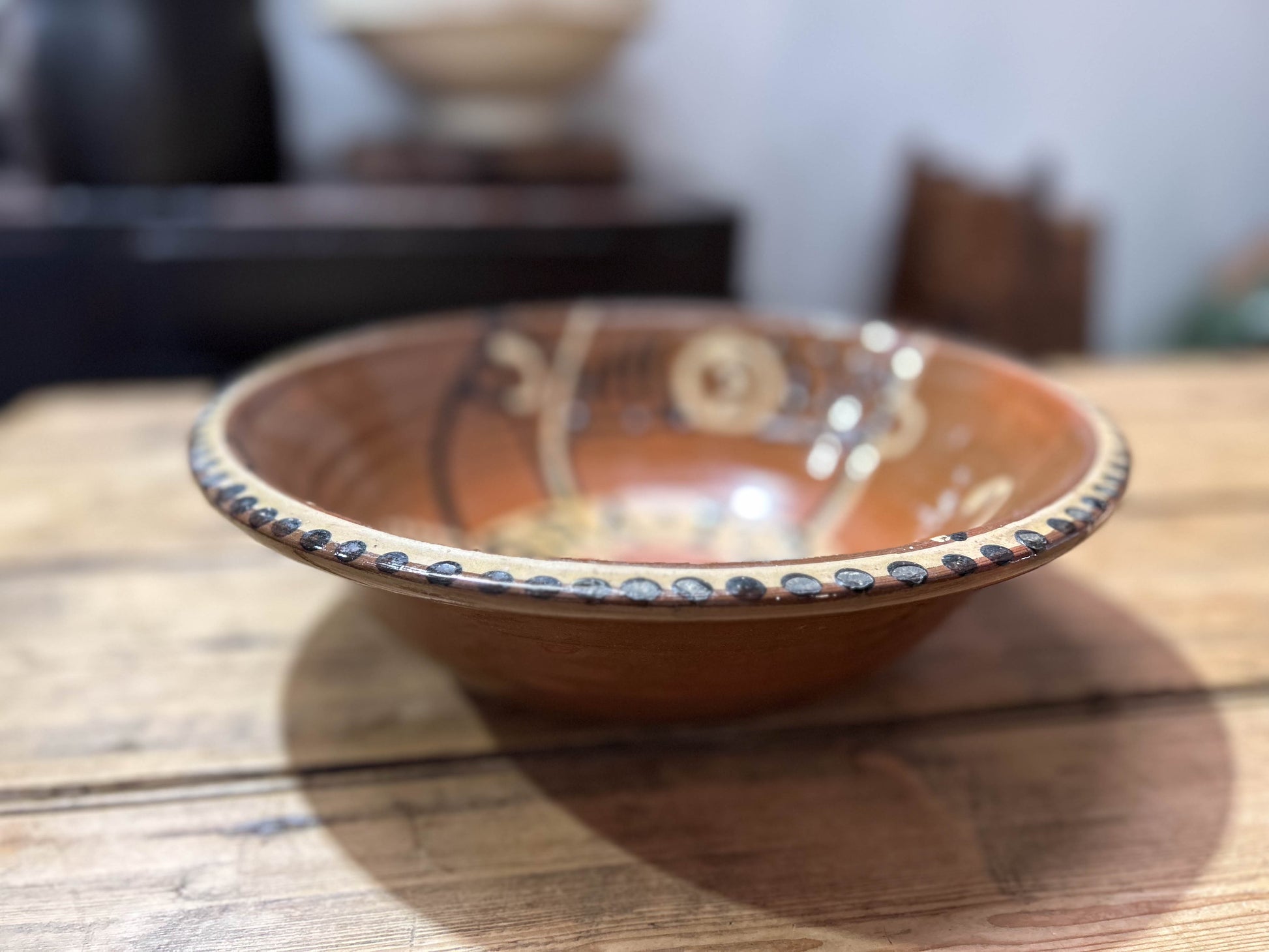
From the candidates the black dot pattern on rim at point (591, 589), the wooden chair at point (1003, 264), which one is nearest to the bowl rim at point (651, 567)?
the black dot pattern on rim at point (591, 589)

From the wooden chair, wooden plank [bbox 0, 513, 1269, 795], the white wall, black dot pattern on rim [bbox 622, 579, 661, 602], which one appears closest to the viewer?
black dot pattern on rim [bbox 622, 579, 661, 602]

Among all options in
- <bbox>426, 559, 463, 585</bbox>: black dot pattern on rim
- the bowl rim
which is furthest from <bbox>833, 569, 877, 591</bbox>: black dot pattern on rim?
<bbox>426, 559, 463, 585</bbox>: black dot pattern on rim

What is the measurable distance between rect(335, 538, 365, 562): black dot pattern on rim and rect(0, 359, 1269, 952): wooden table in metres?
0.13

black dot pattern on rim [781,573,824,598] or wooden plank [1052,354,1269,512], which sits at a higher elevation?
black dot pattern on rim [781,573,824,598]

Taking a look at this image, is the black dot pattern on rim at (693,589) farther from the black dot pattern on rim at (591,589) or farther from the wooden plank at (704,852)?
the wooden plank at (704,852)

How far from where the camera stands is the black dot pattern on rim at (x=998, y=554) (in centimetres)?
26

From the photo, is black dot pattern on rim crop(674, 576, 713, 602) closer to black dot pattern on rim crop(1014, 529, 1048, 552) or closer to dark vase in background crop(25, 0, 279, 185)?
black dot pattern on rim crop(1014, 529, 1048, 552)

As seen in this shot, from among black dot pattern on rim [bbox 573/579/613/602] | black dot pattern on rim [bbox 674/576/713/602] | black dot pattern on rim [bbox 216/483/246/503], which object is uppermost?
black dot pattern on rim [bbox 674/576/713/602]

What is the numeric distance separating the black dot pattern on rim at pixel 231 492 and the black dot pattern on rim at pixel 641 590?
0.14m

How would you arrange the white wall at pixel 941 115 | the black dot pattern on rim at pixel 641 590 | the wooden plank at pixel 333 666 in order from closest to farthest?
1. the black dot pattern on rim at pixel 641 590
2. the wooden plank at pixel 333 666
3. the white wall at pixel 941 115

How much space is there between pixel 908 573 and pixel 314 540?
175 millimetres

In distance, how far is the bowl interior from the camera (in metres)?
0.46

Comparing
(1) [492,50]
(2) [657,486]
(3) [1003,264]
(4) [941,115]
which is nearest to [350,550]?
(2) [657,486]

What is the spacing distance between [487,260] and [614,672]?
31.3 inches
